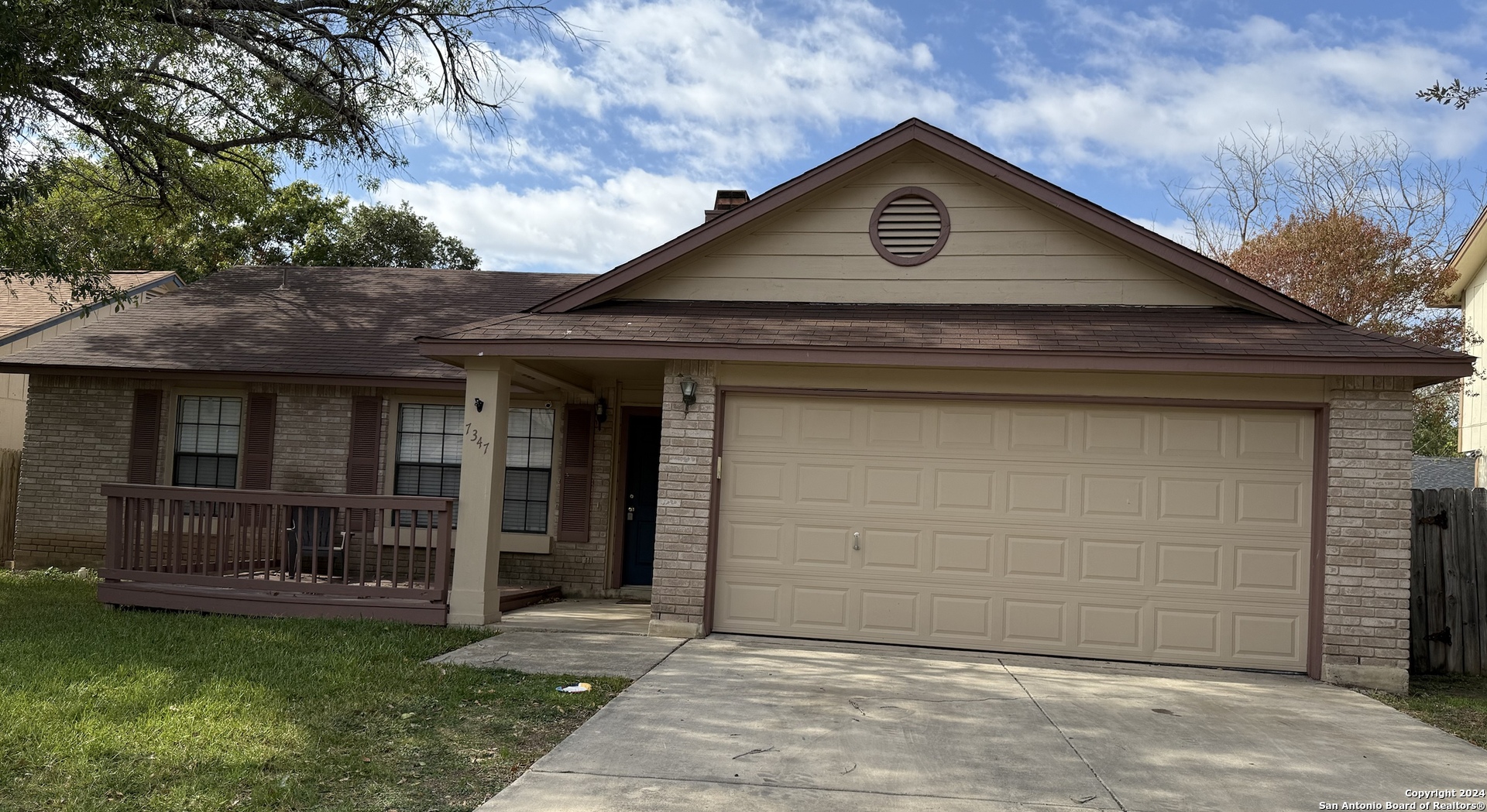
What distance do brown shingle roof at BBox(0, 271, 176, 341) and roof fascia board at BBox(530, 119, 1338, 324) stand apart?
40.1 feet

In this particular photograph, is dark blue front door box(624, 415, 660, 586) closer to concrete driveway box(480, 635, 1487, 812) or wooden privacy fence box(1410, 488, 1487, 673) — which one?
concrete driveway box(480, 635, 1487, 812)

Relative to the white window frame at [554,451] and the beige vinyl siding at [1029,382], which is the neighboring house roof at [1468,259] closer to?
the beige vinyl siding at [1029,382]

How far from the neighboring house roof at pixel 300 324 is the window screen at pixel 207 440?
0.68 metres

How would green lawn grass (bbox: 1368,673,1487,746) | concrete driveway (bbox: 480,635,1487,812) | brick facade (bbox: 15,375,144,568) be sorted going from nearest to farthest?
concrete driveway (bbox: 480,635,1487,812)
green lawn grass (bbox: 1368,673,1487,746)
brick facade (bbox: 15,375,144,568)

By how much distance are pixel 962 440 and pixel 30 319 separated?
17.7 metres

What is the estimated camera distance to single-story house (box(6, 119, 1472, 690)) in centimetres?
848

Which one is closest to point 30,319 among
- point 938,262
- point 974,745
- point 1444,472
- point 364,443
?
point 364,443

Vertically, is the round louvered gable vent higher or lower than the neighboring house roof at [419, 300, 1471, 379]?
higher

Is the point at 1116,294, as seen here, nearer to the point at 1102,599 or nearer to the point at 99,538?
the point at 1102,599

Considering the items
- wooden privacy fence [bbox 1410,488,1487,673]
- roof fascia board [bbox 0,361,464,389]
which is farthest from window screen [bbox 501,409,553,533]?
wooden privacy fence [bbox 1410,488,1487,673]

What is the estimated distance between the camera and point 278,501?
9812 millimetres

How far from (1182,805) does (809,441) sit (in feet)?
16.4

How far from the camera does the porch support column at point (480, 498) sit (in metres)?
9.61

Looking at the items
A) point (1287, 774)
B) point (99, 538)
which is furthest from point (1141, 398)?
point (99, 538)
